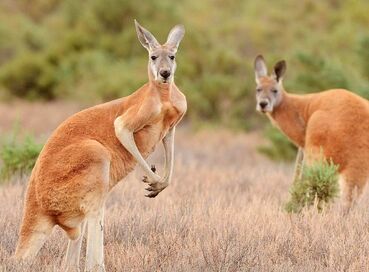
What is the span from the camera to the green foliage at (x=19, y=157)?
29.6 feet

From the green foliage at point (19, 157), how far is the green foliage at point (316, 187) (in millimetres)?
2989

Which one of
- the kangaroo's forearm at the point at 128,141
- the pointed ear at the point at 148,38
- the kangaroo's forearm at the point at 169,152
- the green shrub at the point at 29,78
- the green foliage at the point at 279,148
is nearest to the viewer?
the kangaroo's forearm at the point at 128,141

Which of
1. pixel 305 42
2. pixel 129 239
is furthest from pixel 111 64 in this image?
pixel 129 239

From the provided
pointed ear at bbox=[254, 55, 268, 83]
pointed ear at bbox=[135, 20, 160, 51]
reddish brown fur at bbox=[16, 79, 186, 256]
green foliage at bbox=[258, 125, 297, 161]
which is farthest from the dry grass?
green foliage at bbox=[258, 125, 297, 161]

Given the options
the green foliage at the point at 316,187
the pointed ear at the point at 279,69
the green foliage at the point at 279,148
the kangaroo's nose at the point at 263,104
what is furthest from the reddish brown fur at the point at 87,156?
the green foliage at the point at 279,148

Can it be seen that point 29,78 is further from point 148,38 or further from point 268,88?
point 148,38

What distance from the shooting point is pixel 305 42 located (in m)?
33.7

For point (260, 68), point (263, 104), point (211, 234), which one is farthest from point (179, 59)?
point (211, 234)

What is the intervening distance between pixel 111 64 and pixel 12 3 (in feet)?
70.5

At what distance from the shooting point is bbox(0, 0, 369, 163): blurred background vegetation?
17128mm

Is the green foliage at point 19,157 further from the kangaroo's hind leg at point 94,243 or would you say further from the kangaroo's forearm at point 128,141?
the kangaroo's hind leg at point 94,243

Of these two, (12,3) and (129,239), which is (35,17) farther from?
(129,239)

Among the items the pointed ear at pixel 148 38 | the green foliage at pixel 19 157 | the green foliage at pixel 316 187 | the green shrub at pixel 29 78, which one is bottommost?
the green foliage at pixel 316 187

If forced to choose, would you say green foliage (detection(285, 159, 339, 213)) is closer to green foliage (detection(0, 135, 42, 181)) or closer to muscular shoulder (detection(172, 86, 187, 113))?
muscular shoulder (detection(172, 86, 187, 113))
